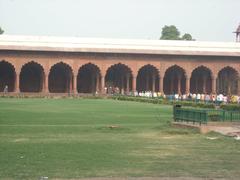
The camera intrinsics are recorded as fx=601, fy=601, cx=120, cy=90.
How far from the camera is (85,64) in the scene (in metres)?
51.4

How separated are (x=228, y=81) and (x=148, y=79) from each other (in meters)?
8.01

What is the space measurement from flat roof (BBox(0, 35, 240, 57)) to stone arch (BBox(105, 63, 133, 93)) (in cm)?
351

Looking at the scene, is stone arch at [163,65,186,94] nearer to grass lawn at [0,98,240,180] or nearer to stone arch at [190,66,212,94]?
stone arch at [190,66,212,94]

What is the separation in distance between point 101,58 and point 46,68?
4.66 meters

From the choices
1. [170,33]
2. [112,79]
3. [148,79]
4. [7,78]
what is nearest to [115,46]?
[112,79]

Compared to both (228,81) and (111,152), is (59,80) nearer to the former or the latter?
(228,81)

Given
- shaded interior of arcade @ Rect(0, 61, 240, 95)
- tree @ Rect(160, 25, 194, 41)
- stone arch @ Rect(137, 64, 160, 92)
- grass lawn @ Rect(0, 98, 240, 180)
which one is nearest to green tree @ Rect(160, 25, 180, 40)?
tree @ Rect(160, 25, 194, 41)

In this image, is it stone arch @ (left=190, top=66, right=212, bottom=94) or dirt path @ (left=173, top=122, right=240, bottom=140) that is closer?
dirt path @ (left=173, top=122, right=240, bottom=140)

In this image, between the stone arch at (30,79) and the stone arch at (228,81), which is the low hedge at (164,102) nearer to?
the stone arch at (30,79)

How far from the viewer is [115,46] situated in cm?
5066

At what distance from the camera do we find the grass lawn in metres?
9.45

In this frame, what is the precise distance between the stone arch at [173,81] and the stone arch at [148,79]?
131 centimetres

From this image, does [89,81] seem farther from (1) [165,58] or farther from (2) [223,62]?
(2) [223,62]

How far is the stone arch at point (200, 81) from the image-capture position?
186 ft
